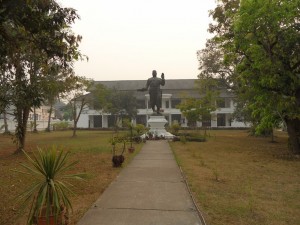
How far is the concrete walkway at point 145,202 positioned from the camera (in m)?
5.32

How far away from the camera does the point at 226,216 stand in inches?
223

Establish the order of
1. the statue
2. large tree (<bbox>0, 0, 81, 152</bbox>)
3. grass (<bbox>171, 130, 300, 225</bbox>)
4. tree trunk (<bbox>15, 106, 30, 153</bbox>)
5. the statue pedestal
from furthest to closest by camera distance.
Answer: the statue
the statue pedestal
tree trunk (<bbox>15, 106, 30, 153</bbox>)
large tree (<bbox>0, 0, 81, 152</bbox>)
grass (<bbox>171, 130, 300, 225</bbox>)

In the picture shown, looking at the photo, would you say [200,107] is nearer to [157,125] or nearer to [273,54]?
[157,125]

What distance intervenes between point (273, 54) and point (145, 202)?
36.3 ft

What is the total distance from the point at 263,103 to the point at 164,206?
10.7 m

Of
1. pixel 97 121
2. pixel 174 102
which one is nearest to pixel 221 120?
pixel 174 102

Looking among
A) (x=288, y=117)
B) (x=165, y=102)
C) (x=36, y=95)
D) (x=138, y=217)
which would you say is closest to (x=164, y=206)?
(x=138, y=217)

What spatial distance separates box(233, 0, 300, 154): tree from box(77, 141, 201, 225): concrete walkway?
23.2 ft

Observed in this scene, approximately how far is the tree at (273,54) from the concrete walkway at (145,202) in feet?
23.2

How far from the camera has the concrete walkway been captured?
209 inches

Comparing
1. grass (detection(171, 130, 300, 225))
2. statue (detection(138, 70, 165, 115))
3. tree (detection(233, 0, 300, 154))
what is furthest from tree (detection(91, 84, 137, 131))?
grass (detection(171, 130, 300, 225))

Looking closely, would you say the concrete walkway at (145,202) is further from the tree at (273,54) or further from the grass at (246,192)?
the tree at (273,54)

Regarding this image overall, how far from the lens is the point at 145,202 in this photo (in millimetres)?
6367

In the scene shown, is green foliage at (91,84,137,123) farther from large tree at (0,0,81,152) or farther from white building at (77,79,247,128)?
large tree at (0,0,81,152)
